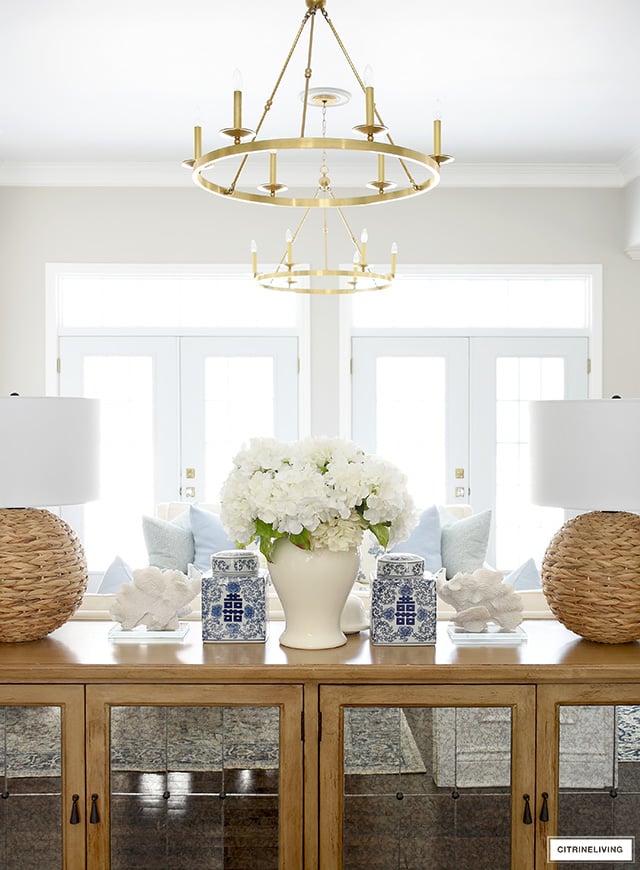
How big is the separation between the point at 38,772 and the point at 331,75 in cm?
329

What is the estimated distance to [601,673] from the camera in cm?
180

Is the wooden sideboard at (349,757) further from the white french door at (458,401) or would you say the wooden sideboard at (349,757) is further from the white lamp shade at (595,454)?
the white french door at (458,401)

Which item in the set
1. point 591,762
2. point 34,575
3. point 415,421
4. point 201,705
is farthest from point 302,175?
point 591,762

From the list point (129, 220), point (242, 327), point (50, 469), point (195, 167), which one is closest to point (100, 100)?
point (129, 220)

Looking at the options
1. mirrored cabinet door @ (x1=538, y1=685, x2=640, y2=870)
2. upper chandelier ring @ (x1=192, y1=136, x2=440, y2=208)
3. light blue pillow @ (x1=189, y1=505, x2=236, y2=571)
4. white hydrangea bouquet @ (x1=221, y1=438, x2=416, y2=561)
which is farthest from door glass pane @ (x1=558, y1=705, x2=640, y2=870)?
light blue pillow @ (x1=189, y1=505, x2=236, y2=571)

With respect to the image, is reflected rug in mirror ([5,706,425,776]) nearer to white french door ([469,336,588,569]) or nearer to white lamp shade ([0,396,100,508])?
white lamp shade ([0,396,100,508])

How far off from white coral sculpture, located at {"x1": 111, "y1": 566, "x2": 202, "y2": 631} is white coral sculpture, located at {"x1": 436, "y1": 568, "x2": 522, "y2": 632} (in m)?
0.61

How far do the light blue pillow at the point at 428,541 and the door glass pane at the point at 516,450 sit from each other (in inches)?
38.2

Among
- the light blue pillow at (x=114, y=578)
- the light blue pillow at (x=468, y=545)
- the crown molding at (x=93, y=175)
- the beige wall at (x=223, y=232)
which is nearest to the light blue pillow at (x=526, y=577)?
the light blue pillow at (x=468, y=545)

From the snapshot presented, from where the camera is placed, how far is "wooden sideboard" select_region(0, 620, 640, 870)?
181 centimetres

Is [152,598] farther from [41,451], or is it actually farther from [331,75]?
[331,75]

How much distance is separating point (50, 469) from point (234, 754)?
76 cm

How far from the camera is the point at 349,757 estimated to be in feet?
5.98

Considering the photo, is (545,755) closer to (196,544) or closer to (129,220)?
(196,544)
